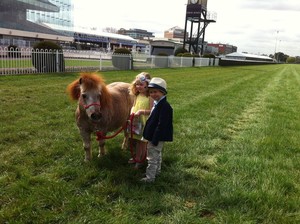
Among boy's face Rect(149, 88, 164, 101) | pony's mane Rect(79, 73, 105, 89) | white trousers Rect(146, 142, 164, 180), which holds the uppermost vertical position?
pony's mane Rect(79, 73, 105, 89)

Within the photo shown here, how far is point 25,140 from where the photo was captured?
18.4 feet

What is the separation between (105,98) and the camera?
4551 mm

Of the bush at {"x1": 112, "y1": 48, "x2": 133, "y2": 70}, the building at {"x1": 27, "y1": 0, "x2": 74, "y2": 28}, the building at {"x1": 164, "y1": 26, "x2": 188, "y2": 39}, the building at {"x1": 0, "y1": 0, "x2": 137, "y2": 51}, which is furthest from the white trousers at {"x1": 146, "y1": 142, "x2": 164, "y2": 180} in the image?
the building at {"x1": 164, "y1": 26, "x2": 188, "y2": 39}

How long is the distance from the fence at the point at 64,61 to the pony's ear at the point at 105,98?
12.4 m

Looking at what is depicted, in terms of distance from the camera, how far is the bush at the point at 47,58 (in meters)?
16.7

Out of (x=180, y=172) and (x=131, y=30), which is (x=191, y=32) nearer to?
(x=180, y=172)

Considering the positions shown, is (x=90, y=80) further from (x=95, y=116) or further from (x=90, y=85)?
(x=95, y=116)

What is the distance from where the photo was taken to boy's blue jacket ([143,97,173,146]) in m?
4.01

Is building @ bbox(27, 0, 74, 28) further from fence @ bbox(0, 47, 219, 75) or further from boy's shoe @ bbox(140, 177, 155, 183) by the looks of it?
boy's shoe @ bbox(140, 177, 155, 183)

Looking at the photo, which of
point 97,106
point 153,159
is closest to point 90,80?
point 97,106

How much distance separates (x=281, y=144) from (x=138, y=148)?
10.3 feet

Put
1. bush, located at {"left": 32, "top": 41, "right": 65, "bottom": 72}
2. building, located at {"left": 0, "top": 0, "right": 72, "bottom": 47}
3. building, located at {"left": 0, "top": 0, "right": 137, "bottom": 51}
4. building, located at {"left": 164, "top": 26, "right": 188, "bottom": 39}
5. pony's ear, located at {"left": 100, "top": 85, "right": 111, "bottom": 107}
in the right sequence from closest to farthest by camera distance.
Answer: pony's ear, located at {"left": 100, "top": 85, "right": 111, "bottom": 107} → bush, located at {"left": 32, "top": 41, "right": 65, "bottom": 72} → building, located at {"left": 0, "top": 0, "right": 72, "bottom": 47} → building, located at {"left": 0, "top": 0, "right": 137, "bottom": 51} → building, located at {"left": 164, "top": 26, "right": 188, "bottom": 39}

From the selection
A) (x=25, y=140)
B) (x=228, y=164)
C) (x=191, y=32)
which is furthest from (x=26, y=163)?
(x=191, y=32)

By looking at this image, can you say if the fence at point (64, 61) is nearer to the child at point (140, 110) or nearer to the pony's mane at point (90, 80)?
the pony's mane at point (90, 80)
